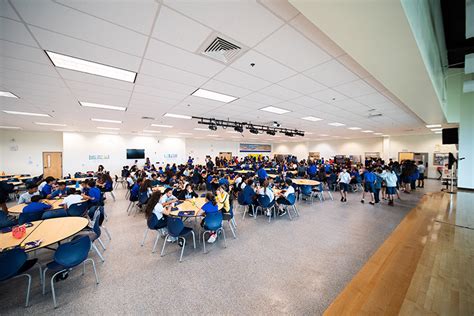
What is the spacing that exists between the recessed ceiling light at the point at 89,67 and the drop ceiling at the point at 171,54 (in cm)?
15

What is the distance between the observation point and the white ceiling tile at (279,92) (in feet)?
14.9

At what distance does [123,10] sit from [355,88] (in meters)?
5.24

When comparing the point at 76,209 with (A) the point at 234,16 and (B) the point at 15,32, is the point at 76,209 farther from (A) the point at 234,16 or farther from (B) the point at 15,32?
(A) the point at 234,16

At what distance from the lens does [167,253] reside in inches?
149

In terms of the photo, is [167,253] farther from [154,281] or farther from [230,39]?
[230,39]

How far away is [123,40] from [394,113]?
10.0m

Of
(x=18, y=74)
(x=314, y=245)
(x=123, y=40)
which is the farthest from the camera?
(x=314, y=245)

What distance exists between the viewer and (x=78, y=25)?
7.37ft

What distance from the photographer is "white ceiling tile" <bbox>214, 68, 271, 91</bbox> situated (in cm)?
365

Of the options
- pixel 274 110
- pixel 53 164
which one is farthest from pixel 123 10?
pixel 53 164

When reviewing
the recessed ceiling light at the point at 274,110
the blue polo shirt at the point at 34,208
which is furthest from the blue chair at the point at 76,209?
the recessed ceiling light at the point at 274,110

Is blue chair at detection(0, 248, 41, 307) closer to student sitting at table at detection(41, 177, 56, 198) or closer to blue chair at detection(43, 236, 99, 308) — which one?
blue chair at detection(43, 236, 99, 308)

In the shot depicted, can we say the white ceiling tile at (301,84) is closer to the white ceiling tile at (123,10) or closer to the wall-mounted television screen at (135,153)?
the white ceiling tile at (123,10)

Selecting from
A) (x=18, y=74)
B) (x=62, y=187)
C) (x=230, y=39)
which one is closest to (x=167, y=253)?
(x=230, y=39)
